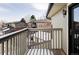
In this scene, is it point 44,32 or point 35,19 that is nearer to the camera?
point 35,19

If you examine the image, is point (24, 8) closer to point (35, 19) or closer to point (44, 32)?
point (35, 19)

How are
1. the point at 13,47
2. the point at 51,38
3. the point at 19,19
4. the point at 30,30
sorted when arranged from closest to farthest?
the point at 13,47 → the point at 19,19 → the point at 30,30 → the point at 51,38

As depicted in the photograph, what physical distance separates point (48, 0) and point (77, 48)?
1.32 meters

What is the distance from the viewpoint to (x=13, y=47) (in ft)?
12.3

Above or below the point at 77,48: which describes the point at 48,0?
above

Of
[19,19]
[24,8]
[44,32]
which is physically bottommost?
[44,32]

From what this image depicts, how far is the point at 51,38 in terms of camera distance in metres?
5.86

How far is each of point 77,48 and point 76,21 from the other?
626 millimetres
